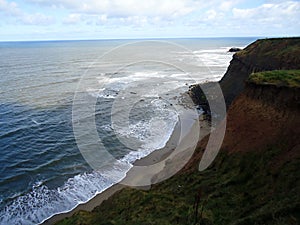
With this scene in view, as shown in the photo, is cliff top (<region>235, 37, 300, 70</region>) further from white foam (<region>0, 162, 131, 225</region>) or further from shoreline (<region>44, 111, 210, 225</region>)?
white foam (<region>0, 162, 131, 225</region>)

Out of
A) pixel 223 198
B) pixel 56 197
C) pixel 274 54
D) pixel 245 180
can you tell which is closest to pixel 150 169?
pixel 56 197

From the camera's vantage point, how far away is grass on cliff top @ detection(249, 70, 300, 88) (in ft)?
58.5

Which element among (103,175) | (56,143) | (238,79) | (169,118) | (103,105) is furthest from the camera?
(103,105)

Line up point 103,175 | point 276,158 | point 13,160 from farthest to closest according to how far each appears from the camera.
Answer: point 13,160
point 103,175
point 276,158

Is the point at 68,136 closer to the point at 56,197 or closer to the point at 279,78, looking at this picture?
the point at 56,197

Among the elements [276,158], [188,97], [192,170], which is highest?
[276,158]

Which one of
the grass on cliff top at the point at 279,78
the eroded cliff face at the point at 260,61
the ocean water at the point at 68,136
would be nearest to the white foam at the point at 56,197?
the ocean water at the point at 68,136

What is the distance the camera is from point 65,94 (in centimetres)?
5169

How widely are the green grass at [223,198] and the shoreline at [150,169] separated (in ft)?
9.21

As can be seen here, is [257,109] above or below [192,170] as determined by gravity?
above

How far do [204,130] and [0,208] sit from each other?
22.9 m

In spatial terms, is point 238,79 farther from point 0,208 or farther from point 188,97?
point 0,208

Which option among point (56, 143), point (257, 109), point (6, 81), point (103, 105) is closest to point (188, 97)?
point (103, 105)

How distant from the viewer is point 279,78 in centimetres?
1933
